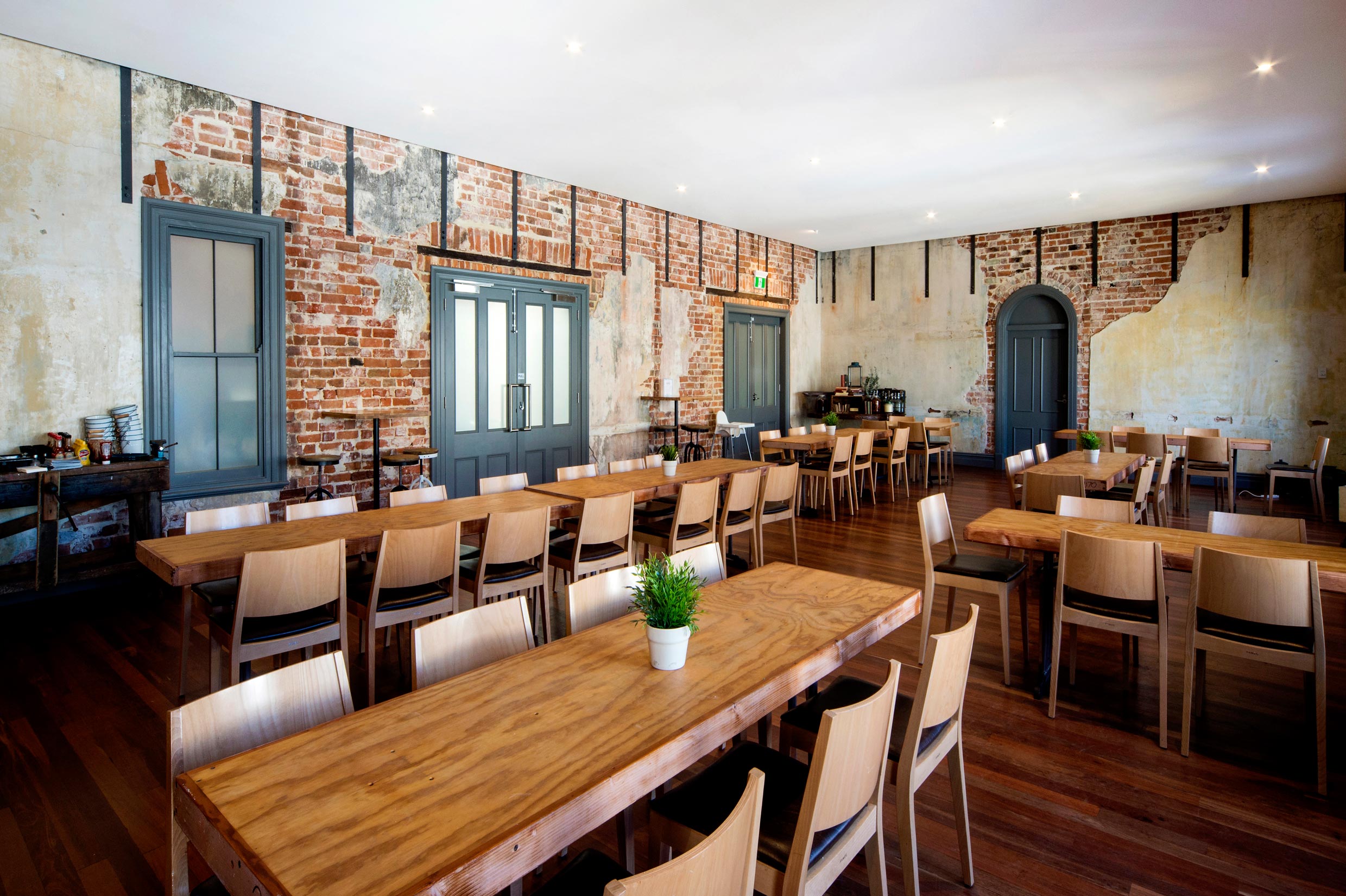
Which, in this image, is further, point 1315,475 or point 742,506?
point 1315,475

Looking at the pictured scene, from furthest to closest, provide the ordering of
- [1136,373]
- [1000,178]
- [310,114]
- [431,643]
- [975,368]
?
[975,368], [1136,373], [1000,178], [310,114], [431,643]

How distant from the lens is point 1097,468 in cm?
591

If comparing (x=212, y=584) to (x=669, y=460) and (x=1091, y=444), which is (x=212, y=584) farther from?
(x=1091, y=444)

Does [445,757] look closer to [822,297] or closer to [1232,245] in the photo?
[1232,245]

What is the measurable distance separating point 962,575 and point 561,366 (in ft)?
17.8

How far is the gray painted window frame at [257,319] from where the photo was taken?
510 cm

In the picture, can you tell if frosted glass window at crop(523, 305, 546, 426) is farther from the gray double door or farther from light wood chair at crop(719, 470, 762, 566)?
light wood chair at crop(719, 470, 762, 566)

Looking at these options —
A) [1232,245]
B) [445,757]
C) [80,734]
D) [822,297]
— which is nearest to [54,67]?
[80,734]

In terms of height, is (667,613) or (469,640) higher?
(667,613)

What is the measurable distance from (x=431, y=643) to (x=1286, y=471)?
30.7 feet

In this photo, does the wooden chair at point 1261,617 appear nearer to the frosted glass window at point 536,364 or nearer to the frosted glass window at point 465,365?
the frosted glass window at point 465,365

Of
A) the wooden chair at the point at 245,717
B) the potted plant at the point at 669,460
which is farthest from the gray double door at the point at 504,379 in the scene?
the wooden chair at the point at 245,717

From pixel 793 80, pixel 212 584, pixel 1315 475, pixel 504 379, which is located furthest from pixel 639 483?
pixel 1315 475

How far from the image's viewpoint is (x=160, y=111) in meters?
5.12
